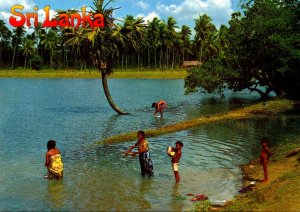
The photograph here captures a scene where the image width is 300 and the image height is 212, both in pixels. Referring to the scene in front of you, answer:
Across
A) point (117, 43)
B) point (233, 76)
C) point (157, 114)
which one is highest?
point (117, 43)

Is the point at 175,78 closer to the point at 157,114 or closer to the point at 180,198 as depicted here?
the point at 157,114

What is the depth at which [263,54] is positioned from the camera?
137 ft

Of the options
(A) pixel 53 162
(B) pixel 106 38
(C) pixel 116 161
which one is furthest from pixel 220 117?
(A) pixel 53 162

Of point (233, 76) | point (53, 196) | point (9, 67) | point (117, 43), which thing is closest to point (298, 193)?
point (53, 196)

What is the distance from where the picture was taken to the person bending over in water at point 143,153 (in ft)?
51.2

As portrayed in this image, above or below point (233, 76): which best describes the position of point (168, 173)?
below

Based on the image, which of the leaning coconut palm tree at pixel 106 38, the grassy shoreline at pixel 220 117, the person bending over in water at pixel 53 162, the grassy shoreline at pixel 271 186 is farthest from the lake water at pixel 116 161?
the leaning coconut palm tree at pixel 106 38

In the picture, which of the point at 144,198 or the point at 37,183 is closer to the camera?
the point at 144,198

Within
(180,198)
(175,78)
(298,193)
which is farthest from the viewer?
(175,78)

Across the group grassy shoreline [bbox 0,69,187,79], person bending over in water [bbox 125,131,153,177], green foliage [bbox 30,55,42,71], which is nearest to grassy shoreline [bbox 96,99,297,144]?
person bending over in water [bbox 125,131,153,177]

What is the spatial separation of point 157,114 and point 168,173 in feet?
69.2

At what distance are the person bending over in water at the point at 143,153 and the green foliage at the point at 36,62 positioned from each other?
11311 centimetres

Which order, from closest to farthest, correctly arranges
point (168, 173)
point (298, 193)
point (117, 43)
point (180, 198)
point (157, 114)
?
1. point (298, 193)
2. point (180, 198)
3. point (168, 173)
4. point (117, 43)
5. point (157, 114)

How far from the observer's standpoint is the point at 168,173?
1695cm
